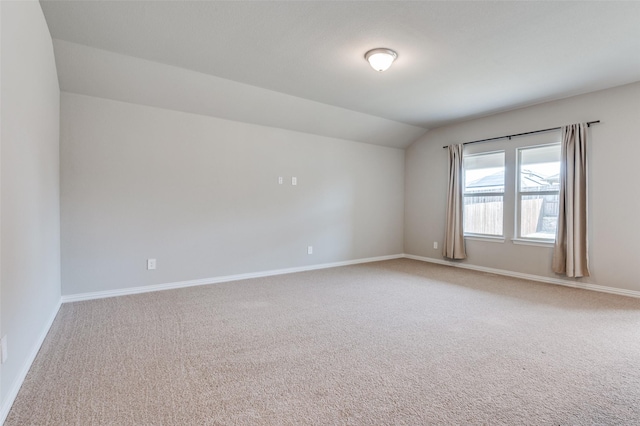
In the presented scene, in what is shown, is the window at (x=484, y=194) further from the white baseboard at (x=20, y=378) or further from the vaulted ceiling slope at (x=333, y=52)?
the white baseboard at (x=20, y=378)

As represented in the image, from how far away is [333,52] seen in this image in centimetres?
307

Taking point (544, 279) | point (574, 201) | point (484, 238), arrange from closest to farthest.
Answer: point (574, 201), point (544, 279), point (484, 238)

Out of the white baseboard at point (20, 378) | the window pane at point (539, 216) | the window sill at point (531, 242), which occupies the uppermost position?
the window pane at point (539, 216)

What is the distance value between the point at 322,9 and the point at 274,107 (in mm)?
2140

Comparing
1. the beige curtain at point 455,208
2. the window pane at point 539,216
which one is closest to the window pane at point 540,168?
the window pane at point 539,216

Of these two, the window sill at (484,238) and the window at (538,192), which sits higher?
the window at (538,192)

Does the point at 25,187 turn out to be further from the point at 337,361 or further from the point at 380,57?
the point at 380,57

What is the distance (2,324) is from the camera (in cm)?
160

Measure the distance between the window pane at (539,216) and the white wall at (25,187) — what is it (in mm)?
Result: 5711

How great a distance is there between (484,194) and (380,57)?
11.2 feet

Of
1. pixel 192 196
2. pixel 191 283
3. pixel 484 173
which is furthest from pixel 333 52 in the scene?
pixel 484 173

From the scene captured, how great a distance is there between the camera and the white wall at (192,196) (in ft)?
11.7

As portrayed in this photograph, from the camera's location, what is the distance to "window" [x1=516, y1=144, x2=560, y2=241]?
14.8 feet

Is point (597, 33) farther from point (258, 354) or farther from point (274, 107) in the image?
point (258, 354)
